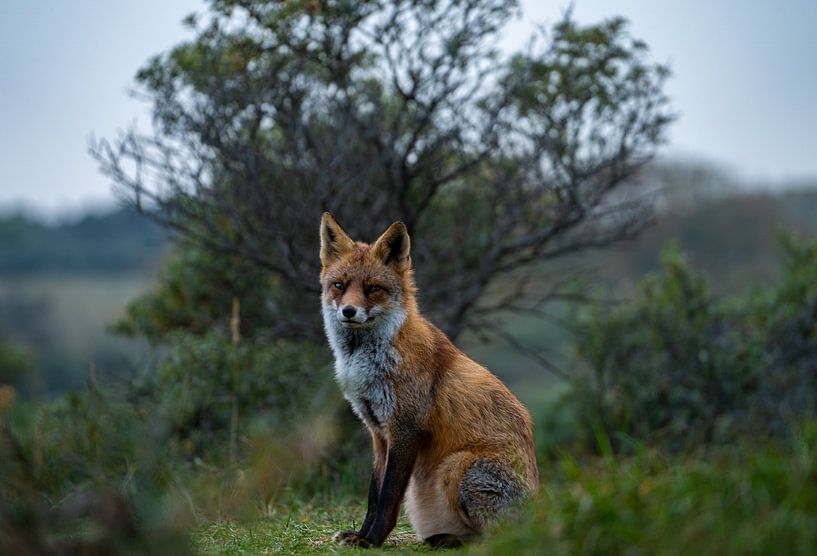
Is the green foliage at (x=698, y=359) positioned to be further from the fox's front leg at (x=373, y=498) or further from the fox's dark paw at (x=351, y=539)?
the fox's dark paw at (x=351, y=539)

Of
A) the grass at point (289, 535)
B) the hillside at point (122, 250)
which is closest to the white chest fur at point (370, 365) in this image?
the grass at point (289, 535)

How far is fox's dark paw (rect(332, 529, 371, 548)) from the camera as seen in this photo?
589cm

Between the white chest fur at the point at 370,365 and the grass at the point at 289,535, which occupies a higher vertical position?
the white chest fur at the point at 370,365

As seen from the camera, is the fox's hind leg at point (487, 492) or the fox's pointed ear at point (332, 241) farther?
the fox's pointed ear at point (332, 241)

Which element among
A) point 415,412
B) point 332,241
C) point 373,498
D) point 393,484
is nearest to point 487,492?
point 393,484

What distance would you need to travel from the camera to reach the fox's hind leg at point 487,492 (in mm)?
5703

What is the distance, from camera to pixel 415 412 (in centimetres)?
605

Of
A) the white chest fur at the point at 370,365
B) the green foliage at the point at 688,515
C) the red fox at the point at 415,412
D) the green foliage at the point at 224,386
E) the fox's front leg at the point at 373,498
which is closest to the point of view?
the green foliage at the point at 688,515

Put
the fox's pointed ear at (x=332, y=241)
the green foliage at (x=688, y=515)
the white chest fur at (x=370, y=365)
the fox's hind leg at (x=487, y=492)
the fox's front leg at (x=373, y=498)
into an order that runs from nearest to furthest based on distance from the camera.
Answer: the green foliage at (x=688, y=515)
the fox's hind leg at (x=487, y=492)
the fox's front leg at (x=373, y=498)
the white chest fur at (x=370, y=365)
the fox's pointed ear at (x=332, y=241)

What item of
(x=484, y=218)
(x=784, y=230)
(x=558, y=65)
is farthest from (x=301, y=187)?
(x=784, y=230)

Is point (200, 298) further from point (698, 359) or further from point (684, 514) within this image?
point (684, 514)

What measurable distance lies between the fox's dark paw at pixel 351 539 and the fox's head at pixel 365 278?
1.47 m

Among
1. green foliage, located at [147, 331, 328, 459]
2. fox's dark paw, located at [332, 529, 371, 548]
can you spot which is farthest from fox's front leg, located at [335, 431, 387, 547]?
green foliage, located at [147, 331, 328, 459]

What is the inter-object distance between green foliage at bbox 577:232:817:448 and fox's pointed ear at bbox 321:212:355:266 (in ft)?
20.4
